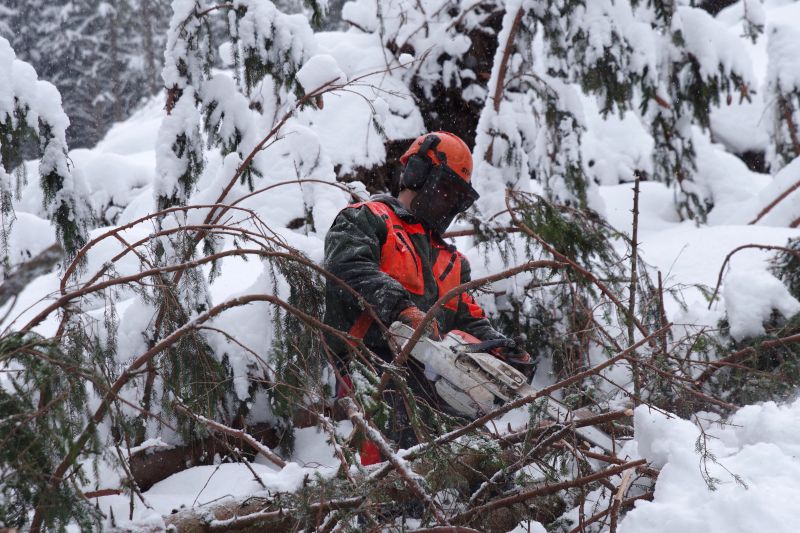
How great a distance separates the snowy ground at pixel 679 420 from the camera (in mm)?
1836

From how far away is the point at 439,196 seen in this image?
339cm

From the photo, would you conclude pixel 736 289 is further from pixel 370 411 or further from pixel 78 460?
pixel 78 460

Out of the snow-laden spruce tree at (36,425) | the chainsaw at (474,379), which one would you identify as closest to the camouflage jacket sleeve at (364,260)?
the chainsaw at (474,379)

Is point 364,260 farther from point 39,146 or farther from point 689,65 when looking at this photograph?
point 689,65

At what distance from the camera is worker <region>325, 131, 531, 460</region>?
2875 mm

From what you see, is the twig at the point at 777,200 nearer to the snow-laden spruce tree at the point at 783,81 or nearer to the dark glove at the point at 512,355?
the snow-laden spruce tree at the point at 783,81

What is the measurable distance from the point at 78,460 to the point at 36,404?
9.2 inches

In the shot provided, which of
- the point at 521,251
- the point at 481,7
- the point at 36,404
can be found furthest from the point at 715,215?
the point at 36,404

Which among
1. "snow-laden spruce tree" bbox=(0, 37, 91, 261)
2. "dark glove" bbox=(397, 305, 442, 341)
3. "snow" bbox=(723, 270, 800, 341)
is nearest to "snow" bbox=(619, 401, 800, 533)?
"dark glove" bbox=(397, 305, 442, 341)

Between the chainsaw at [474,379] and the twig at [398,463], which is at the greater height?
the chainsaw at [474,379]

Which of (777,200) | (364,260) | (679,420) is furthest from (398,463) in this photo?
(777,200)

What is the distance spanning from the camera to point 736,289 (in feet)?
12.3

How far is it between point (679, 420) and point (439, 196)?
1.62 m

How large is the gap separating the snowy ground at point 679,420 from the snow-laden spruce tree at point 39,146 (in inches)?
7.4
